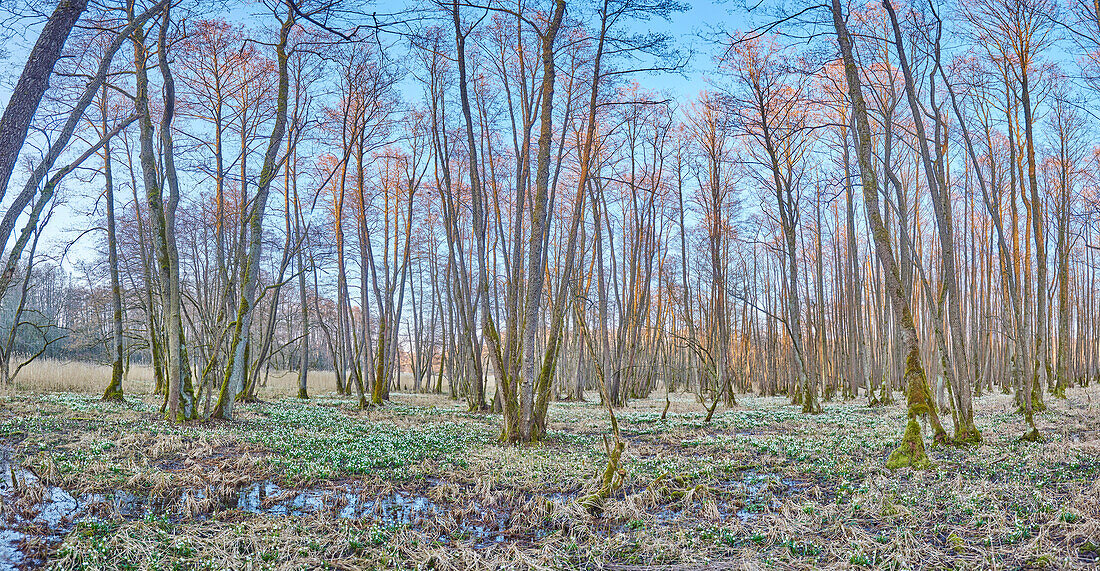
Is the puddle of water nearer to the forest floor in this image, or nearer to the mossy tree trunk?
the forest floor

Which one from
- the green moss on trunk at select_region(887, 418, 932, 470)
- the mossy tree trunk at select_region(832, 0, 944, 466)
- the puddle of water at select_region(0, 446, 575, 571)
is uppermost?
the mossy tree trunk at select_region(832, 0, 944, 466)

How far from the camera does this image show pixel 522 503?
16.1 feet

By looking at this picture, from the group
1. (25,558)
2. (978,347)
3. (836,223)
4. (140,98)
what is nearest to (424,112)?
(140,98)

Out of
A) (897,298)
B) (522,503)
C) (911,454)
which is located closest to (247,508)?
(522,503)

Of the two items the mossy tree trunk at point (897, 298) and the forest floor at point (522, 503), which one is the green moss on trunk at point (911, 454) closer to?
the mossy tree trunk at point (897, 298)

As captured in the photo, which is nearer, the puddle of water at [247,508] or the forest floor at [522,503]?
the forest floor at [522,503]

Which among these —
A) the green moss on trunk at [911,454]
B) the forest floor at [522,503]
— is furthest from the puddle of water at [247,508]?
the green moss on trunk at [911,454]

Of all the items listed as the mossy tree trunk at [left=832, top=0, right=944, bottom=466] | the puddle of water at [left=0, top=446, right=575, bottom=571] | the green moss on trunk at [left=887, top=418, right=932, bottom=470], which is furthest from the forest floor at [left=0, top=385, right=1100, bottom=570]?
the mossy tree trunk at [left=832, top=0, right=944, bottom=466]

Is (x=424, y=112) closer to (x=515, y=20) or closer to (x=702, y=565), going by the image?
(x=515, y=20)

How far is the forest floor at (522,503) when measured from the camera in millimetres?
3621

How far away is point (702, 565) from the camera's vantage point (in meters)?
3.59

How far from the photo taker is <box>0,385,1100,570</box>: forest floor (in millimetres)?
3621

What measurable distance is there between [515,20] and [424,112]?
445 centimetres

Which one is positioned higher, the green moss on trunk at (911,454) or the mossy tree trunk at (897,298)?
the mossy tree trunk at (897,298)
